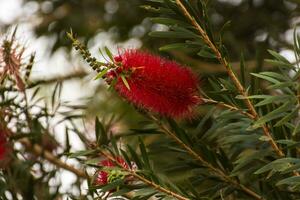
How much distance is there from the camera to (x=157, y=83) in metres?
0.92

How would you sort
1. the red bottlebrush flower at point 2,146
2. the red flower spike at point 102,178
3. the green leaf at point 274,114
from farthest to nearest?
1. the red bottlebrush flower at point 2,146
2. the red flower spike at point 102,178
3. the green leaf at point 274,114

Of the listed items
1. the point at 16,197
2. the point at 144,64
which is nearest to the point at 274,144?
the point at 144,64

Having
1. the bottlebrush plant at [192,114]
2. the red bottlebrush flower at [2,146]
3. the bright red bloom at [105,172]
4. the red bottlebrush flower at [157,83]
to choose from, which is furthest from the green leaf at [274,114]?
the red bottlebrush flower at [2,146]

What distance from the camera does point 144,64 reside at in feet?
2.99

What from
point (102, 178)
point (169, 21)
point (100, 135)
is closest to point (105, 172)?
point (102, 178)

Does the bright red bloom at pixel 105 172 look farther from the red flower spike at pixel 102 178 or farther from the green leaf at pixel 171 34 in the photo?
the green leaf at pixel 171 34

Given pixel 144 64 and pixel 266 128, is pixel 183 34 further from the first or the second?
pixel 266 128

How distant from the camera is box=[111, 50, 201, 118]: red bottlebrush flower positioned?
0.91 meters

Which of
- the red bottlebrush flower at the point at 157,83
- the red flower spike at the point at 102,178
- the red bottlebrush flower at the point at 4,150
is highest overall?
the red bottlebrush flower at the point at 157,83

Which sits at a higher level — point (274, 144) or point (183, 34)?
point (183, 34)

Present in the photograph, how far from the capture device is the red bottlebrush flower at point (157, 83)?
91 cm

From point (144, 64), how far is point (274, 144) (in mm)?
247

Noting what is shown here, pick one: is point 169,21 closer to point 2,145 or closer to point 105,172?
point 105,172

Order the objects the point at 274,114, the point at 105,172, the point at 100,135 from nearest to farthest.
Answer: the point at 274,114, the point at 105,172, the point at 100,135
